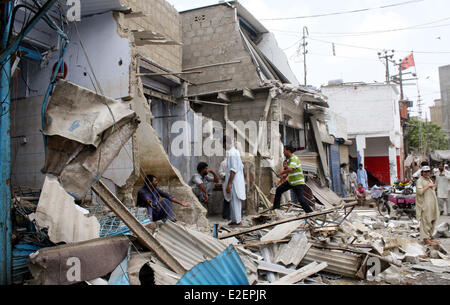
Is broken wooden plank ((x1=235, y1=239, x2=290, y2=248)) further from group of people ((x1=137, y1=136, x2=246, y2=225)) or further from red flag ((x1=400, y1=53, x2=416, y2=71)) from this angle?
red flag ((x1=400, y1=53, x2=416, y2=71))

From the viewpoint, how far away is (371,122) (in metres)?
25.3

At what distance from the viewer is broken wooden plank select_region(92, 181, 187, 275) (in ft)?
12.5

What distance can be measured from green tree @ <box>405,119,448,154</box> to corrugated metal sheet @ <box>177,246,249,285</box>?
3551 centimetres

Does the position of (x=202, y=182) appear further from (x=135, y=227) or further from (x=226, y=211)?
(x=135, y=227)

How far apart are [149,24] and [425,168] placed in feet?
24.8

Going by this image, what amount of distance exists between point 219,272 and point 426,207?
5.47 meters

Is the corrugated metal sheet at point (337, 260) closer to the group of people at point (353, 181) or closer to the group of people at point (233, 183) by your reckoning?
the group of people at point (233, 183)

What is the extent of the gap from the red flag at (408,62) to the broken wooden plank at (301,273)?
33.0 meters

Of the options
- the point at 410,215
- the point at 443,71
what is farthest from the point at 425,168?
the point at 443,71

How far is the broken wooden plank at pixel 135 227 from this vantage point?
12.5 ft

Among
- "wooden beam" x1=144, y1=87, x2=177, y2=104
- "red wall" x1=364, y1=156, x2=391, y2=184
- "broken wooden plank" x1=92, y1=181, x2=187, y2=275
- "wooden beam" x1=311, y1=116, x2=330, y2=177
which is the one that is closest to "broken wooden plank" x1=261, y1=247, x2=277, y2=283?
"broken wooden plank" x1=92, y1=181, x2=187, y2=275

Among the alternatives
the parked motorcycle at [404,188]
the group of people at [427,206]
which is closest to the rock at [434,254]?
the group of people at [427,206]

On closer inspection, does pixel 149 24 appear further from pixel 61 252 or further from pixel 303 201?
pixel 61 252

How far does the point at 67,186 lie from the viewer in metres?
3.64
